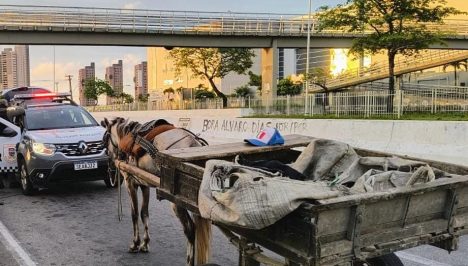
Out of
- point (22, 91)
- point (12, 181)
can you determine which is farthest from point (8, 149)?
point (22, 91)

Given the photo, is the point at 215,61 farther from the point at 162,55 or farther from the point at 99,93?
the point at 162,55

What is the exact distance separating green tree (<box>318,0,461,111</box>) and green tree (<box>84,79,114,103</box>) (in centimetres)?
7259

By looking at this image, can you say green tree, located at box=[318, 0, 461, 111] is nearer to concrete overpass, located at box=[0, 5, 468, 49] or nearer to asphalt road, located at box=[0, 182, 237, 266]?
concrete overpass, located at box=[0, 5, 468, 49]

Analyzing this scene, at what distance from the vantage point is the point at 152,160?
223 inches

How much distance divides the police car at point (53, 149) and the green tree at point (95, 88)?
86267 millimetres

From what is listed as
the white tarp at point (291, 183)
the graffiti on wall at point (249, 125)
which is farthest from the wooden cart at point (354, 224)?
the graffiti on wall at point (249, 125)

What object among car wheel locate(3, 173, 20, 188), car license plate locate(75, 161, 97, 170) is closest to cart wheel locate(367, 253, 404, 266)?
car license plate locate(75, 161, 97, 170)

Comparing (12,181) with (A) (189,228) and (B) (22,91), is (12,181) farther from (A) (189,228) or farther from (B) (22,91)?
(A) (189,228)

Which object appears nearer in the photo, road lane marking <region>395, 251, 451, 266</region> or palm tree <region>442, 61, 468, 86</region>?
road lane marking <region>395, 251, 451, 266</region>

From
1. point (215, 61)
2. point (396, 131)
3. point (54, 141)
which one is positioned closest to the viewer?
point (54, 141)

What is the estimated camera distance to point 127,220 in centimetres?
834

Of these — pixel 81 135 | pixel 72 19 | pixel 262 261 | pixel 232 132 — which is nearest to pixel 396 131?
pixel 232 132

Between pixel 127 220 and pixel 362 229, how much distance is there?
569cm

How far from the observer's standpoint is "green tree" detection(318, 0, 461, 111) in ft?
91.8
